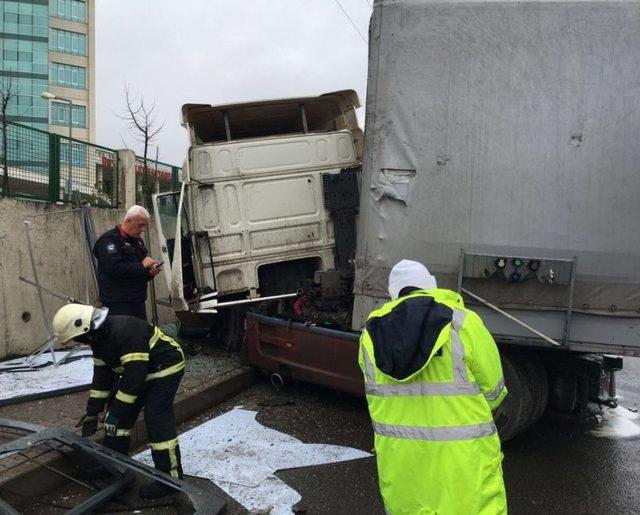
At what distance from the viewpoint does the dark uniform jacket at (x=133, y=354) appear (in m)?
3.19

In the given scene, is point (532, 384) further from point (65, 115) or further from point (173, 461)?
point (65, 115)

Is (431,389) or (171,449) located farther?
(171,449)

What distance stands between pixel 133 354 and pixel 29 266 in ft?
11.6

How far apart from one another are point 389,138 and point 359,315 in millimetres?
1199

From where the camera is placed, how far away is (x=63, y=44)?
174 ft

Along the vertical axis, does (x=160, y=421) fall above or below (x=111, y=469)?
above

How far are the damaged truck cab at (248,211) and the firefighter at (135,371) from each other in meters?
1.91

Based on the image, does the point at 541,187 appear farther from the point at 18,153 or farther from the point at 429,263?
the point at 18,153

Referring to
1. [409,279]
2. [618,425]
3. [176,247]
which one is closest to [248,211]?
[176,247]

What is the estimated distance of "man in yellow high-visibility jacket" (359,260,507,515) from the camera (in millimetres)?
1736

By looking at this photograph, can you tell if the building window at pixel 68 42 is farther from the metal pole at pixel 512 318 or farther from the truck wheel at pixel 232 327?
the metal pole at pixel 512 318

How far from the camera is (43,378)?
5.06 meters

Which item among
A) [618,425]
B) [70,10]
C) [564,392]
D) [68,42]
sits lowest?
[618,425]

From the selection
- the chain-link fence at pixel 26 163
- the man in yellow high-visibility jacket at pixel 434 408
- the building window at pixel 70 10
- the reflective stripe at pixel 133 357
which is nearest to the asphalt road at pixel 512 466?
the reflective stripe at pixel 133 357
